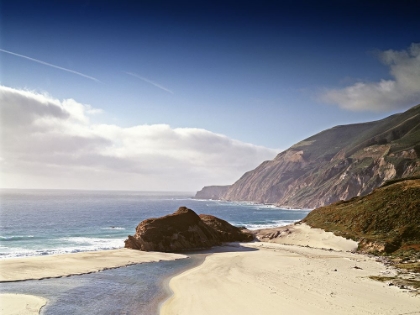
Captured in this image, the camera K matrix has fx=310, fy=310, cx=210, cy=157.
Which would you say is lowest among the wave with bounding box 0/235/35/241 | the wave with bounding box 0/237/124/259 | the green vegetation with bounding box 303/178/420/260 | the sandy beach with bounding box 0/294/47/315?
the wave with bounding box 0/237/124/259

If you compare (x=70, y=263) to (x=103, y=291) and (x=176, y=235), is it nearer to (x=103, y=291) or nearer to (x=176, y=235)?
(x=103, y=291)

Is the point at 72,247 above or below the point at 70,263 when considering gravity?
below

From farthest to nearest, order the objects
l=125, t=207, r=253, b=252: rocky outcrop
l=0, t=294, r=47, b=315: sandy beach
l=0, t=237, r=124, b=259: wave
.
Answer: l=125, t=207, r=253, b=252: rocky outcrop → l=0, t=237, r=124, b=259: wave → l=0, t=294, r=47, b=315: sandy beach

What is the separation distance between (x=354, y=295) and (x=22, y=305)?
28.0 m

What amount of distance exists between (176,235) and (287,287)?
29.4 metres

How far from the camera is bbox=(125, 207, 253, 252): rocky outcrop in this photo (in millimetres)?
54469

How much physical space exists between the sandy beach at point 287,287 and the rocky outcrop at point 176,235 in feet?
28.8

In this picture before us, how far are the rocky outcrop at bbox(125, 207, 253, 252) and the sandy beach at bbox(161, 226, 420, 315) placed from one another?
8788 mm

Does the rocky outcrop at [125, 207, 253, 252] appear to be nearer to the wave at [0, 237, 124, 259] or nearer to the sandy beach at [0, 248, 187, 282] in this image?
the sandy beach at [0, 248, 187, 282]

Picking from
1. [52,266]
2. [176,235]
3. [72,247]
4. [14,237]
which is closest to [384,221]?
[176,235]

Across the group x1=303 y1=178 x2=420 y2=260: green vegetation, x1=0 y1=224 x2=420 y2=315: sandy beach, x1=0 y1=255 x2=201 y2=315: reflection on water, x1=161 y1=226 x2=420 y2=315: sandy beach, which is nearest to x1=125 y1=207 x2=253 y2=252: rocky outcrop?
x1=0 y1=224 x2=420 y2=315: sandy beach

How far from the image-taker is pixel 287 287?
30.6m

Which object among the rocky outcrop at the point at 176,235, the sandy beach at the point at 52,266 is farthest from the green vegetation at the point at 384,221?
the sandy beach at the point at 52,266

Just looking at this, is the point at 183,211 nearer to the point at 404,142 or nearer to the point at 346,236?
the point at 346,236
